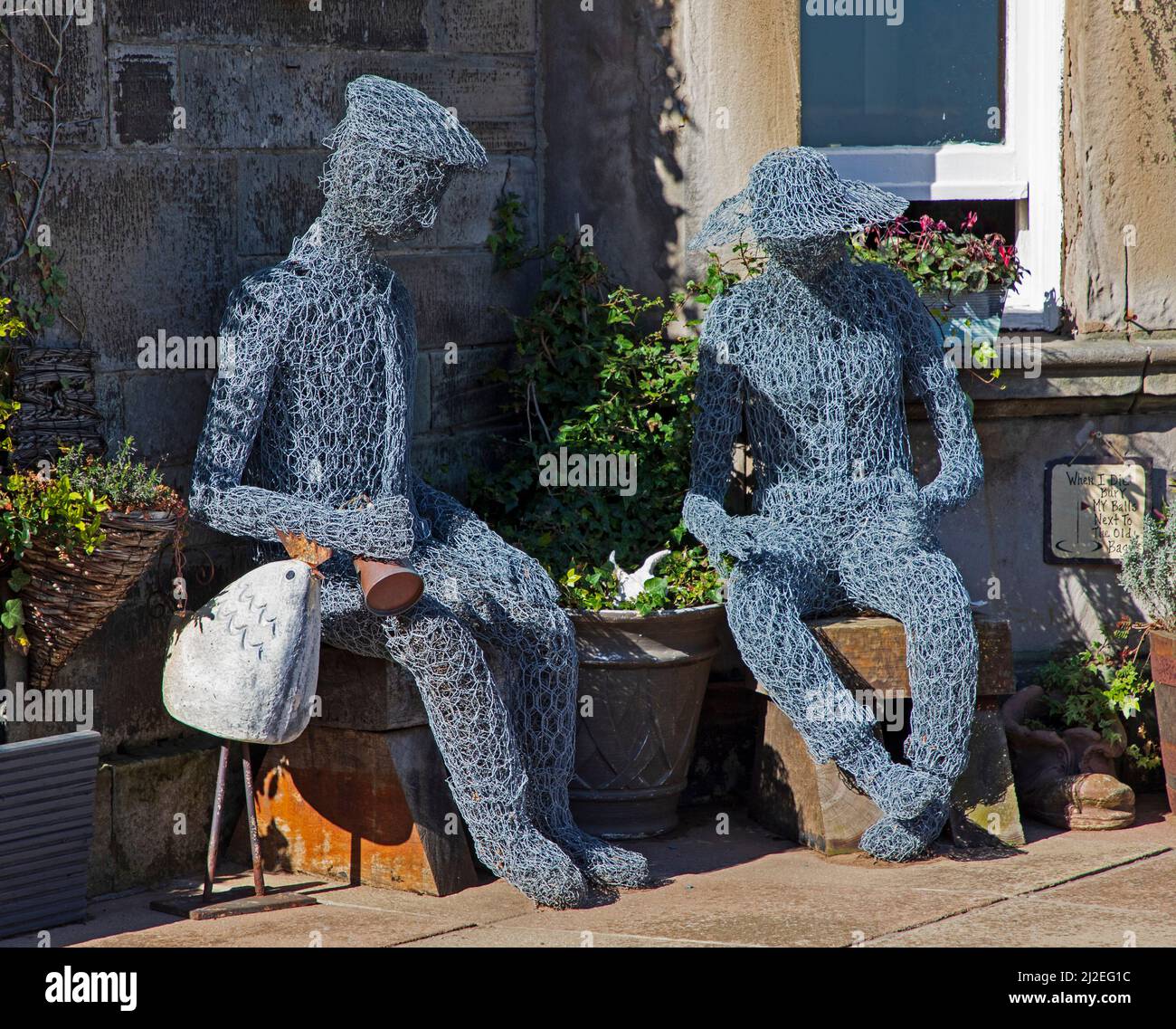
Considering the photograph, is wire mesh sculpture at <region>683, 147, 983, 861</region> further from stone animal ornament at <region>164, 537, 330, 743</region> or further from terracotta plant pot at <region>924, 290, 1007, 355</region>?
stone animal ornament at <region>164, 537, 330, 743</region>

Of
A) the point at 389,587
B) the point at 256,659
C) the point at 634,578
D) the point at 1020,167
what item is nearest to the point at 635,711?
the point at 634,578

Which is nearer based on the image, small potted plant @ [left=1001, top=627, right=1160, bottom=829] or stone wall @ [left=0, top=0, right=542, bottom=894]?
stone wall @ [left=0, top=0, right=542, bottom=894]

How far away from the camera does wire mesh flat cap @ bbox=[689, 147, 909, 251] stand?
5066 millimetres

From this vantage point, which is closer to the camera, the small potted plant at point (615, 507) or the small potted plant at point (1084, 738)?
the small potted plant at point (615, 507)

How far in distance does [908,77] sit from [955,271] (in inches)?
31.0

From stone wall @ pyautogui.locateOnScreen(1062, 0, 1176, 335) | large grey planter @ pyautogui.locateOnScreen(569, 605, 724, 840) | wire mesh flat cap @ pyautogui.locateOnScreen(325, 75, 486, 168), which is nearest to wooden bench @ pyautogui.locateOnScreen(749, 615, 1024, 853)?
large grey planter @ pyautogui.locateOnScreen(569, 605, 724, 840)

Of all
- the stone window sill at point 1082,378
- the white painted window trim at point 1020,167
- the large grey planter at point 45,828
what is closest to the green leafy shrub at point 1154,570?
the stone window sill at point 1082,378

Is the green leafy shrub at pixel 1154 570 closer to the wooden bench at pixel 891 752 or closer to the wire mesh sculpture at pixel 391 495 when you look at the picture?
the wooden bench at pixel 891 752

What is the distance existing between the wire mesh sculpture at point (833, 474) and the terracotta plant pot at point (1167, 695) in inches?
33.9

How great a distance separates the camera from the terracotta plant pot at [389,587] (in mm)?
4391

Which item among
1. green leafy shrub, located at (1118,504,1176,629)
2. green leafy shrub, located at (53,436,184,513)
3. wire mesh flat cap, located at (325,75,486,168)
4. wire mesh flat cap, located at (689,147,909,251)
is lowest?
green leafy shrub, located at (1118,504,1176,629)

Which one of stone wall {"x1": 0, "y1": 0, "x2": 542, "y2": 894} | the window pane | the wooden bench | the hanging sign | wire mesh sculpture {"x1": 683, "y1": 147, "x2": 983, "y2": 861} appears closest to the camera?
stone wall {"x1": 0, "y1": 0, "x2": 542, "y2": 894}

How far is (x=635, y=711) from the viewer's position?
17.6 feet

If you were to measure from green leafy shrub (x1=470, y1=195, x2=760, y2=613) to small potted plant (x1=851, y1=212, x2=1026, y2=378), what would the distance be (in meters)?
0.53
